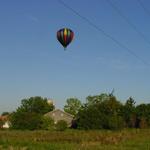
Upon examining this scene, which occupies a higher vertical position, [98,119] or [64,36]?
[64,36]

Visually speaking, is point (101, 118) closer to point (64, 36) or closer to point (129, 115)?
point (129, 115)

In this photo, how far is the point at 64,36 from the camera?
25906 millimetres

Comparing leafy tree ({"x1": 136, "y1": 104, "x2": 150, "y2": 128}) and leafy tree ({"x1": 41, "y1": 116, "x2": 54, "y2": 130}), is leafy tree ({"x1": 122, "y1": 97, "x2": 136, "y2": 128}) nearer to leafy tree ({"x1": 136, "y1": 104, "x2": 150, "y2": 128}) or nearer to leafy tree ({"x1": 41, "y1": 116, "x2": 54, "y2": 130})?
leafy tree ({"x1": 136, "y1": 104, "x2": 150, "y2": 128})

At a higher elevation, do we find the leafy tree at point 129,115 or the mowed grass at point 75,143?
the leafy tree at point 129,115

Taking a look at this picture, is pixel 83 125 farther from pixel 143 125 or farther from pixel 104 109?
pixel 143 125

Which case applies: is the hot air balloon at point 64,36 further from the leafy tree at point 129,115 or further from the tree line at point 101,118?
the leafy tree at point 129,115

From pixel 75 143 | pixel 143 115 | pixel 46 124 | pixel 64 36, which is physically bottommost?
→ pixel 75 143

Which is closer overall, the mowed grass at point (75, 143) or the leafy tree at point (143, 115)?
the mowed grass at point (75, 143)

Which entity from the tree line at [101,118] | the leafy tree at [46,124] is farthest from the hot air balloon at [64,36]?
the leafy tree at [46,124]

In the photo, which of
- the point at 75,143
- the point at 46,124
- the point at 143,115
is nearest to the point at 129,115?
the point at 143,115

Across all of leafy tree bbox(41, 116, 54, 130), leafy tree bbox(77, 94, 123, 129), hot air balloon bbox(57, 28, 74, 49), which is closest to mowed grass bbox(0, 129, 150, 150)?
hot air balloon bbox(57, 28, 74, 49)

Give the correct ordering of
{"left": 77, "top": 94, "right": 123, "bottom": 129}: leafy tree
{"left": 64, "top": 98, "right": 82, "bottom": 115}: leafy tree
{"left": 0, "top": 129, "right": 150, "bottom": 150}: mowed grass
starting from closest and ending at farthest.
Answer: {"left": 0, "top": 129, "right": 150, "bottom": 150}: mowed grass < {"left": 77, "top": 94, "right": 123, "bottom": 129}: leafy tree < {"left": 64, "top": 98, "right": 82, "bottom": 115}: leafy tree

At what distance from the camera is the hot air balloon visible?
1018 inches

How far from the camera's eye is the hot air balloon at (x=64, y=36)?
25.9 meters
